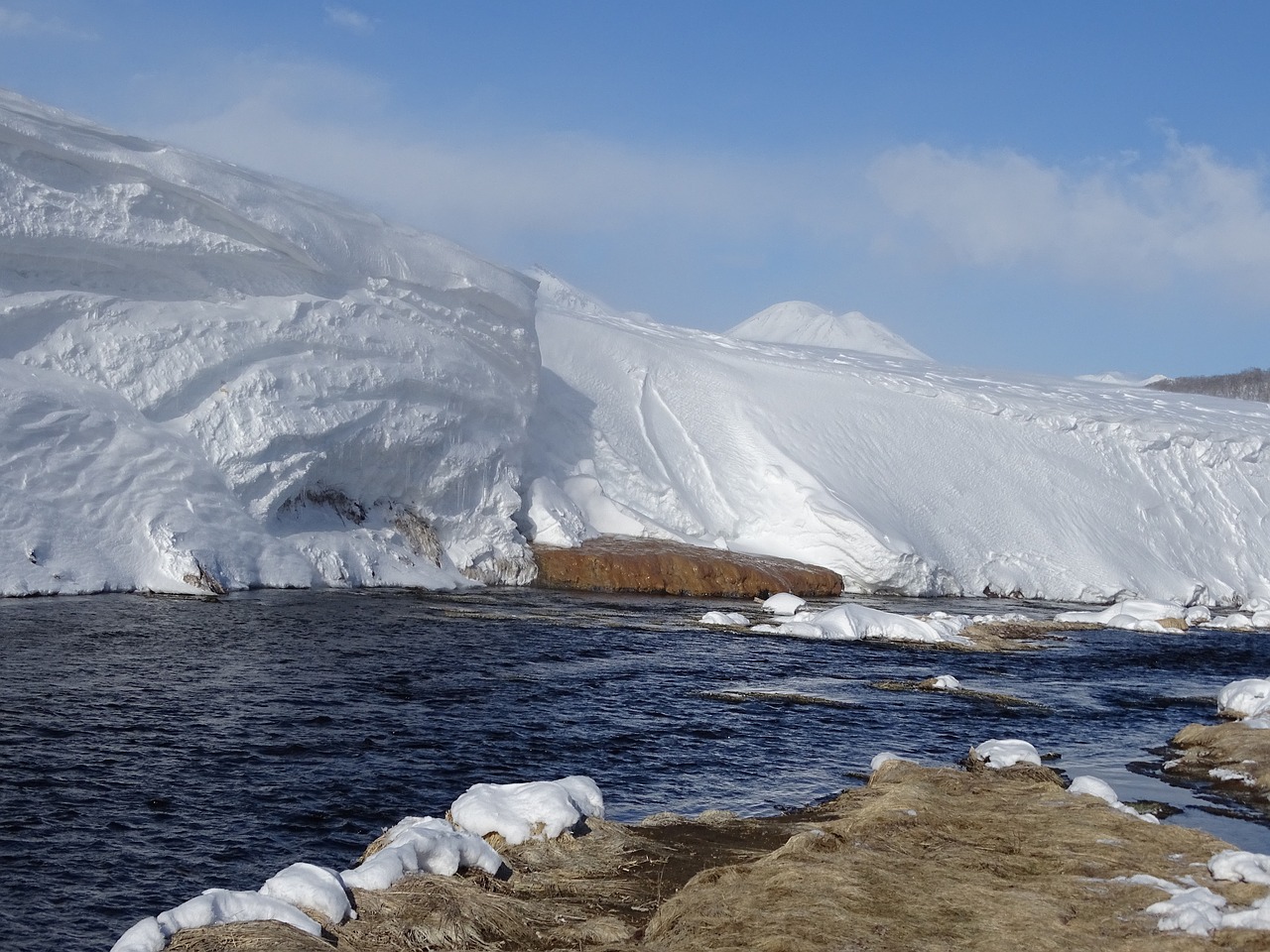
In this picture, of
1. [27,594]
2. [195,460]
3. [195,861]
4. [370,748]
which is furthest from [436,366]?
[195,861]

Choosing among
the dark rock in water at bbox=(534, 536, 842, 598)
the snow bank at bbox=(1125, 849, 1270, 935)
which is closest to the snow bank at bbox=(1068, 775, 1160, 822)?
the snow bank at bbox=(1125, 849, 1270, 935)

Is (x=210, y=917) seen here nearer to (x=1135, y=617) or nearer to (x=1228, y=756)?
(x=1228, y=756)

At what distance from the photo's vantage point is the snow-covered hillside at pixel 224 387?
19641mm

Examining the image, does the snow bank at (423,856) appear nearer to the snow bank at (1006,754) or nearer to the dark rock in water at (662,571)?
the snow bank at (1006,754)

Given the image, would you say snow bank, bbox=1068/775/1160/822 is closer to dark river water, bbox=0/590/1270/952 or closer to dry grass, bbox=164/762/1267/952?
dry grass, bbox=164/762/1267/952

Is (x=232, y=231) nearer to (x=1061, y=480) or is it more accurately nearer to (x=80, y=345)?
(x=80, y=345)

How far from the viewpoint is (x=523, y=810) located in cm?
834

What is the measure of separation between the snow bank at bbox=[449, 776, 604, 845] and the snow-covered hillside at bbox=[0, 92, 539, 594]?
40.6 ft

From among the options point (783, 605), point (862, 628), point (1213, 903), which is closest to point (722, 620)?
point (862, 628)

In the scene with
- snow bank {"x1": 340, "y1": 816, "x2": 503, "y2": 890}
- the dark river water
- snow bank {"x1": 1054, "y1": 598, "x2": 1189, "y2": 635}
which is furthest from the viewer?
snow bank {"x1": 1054, "y1": 598, "x2": 1189, "y2": 635}

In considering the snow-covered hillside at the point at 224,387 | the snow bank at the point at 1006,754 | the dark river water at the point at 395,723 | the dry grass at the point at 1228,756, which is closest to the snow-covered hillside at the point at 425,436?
the snow-covered hillside at the point at 224,387

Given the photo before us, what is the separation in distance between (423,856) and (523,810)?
1.20 meters

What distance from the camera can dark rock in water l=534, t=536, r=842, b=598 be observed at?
88.6 feet

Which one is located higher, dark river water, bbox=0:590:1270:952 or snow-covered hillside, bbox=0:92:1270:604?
snow-covered hillside, bbox=0:92:1270:604
